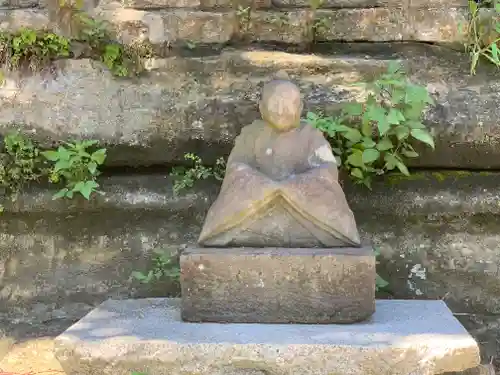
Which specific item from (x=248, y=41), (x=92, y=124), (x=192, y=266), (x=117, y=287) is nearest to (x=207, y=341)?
(x=192, y=266)

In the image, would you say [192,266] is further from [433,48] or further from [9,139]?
[433,48]

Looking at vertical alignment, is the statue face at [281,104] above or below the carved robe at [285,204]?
above

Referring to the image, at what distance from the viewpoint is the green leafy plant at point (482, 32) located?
3970 mm

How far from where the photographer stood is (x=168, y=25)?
13.6 ft

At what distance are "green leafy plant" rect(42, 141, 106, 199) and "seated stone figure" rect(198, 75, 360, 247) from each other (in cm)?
111

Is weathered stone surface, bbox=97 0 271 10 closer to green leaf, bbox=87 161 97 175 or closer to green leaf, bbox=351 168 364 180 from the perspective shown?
green leaf, bbox=87 161 97 175

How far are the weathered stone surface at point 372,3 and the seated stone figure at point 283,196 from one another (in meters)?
1.53

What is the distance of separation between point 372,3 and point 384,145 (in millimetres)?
1104

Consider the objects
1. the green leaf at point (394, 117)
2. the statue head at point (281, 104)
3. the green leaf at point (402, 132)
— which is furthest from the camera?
the green leaf at point (402, 132)

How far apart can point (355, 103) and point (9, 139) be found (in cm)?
200

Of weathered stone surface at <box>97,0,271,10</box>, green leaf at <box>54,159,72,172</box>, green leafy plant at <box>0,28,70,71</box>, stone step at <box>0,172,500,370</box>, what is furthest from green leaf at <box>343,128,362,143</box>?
green leafy plant at <box>0,28,70,71</box>

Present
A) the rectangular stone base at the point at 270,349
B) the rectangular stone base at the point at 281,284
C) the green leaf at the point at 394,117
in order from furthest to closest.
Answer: the green leaf at the point at 394,117 < the rectangular stone base at the point at 281,284 < the rectangular stone base at the point at 270,349

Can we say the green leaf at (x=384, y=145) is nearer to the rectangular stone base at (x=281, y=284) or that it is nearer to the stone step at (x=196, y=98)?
the stone step at (x=196, y=98)

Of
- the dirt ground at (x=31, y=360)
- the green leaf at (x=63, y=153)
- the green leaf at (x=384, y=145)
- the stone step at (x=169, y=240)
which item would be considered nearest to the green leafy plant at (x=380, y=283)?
the stone step at (x=169, y=240)
